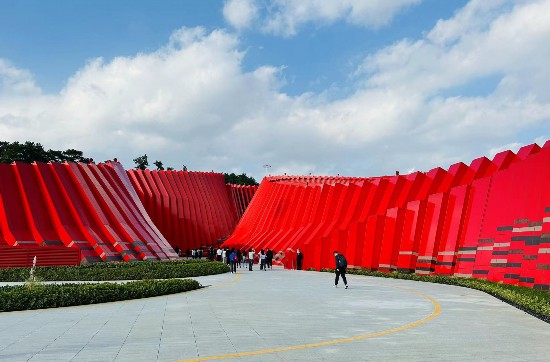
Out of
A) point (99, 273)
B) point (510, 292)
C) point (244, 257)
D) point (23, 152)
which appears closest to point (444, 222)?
point (510, 292)

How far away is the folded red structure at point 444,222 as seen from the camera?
1720cm

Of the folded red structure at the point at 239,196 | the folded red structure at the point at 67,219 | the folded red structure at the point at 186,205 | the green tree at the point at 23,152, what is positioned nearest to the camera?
the folded red structure at the point at 67,219

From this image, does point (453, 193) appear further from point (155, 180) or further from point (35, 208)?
point (155, 180)

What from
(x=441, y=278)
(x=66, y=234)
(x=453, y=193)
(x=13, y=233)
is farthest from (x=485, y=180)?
(x=13, y=233)

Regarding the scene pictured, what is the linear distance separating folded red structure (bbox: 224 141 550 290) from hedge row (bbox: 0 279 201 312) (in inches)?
467

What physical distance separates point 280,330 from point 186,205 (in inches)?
1796

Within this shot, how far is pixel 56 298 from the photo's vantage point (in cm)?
1329

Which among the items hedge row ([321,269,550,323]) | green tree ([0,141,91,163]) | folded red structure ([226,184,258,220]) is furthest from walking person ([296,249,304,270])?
green tree ([0,141,91,163])

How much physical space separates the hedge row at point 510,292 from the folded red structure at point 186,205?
1290 inches

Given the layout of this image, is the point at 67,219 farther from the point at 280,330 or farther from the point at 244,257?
the point at 280,330

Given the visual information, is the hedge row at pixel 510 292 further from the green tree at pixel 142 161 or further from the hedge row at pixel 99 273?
the green tree at pixel 142 161

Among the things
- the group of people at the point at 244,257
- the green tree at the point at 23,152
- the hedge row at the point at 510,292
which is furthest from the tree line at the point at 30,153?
the hedge row at the point at 510,292

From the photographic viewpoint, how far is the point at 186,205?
2140 inches

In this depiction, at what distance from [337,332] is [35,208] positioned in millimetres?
26546
